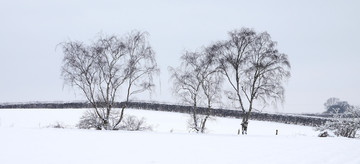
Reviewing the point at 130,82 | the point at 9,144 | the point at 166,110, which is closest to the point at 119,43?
the point at 130,82

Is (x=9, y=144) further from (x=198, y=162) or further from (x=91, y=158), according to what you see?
(x=198, y=162)

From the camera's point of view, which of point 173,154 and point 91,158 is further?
point 173,154

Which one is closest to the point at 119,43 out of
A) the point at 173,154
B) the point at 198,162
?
the point at 173,154

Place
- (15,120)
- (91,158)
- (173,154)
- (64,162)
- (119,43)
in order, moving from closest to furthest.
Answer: (64,162) → (91,158) → (173,154) → (119,43) → (15,120)

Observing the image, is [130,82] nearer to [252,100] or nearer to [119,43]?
[119,43]

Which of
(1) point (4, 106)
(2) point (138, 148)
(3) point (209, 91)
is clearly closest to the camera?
(2) point (138, 148)

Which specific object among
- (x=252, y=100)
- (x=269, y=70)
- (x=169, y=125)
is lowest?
(x=169, y=125)

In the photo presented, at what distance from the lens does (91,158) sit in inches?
466

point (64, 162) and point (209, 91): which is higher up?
point (209, 91)

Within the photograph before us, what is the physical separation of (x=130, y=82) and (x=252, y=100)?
11057 millimetres

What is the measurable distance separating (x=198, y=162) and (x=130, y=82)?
61.8 ft

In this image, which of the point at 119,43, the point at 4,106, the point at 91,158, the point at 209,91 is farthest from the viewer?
the point at 4,106

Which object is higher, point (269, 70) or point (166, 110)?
point (269, 70)

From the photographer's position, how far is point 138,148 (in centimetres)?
1487
